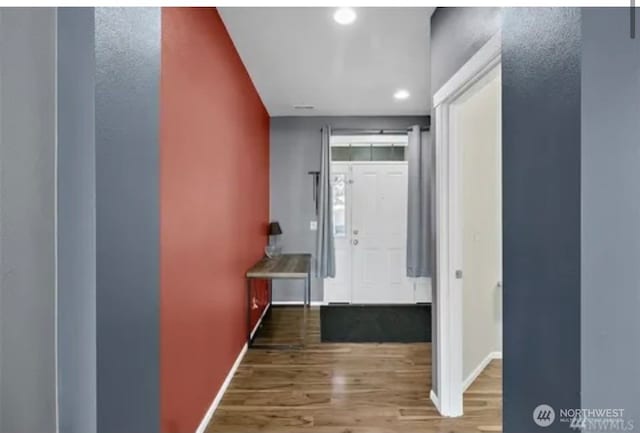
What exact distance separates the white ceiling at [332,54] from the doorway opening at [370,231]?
0.92m

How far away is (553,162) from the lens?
3.04 feet

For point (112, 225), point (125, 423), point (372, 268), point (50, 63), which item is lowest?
point (372, 268)

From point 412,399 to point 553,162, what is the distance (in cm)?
191

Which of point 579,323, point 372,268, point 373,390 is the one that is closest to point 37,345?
point 579,323

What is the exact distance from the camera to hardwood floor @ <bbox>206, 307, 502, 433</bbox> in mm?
1952

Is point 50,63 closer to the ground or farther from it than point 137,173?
farther from it

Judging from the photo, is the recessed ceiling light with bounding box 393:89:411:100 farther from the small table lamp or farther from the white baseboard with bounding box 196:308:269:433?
the white baseboard with bounding box 196:308:269:433

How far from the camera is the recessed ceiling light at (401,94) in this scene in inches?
140

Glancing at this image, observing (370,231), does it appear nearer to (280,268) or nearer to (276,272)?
(280,268)

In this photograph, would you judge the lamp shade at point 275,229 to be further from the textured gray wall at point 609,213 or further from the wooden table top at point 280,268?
the textured gray wall at point 609,213

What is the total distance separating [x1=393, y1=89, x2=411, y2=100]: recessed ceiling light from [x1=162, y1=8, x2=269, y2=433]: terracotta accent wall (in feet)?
5.62

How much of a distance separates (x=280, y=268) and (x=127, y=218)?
2510 mm

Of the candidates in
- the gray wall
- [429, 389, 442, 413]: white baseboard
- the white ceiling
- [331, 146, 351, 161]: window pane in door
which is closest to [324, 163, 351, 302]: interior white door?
[331, 146, 351, 161]: window pane in door

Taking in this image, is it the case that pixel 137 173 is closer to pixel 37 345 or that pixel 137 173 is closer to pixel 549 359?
pixel 37 345
